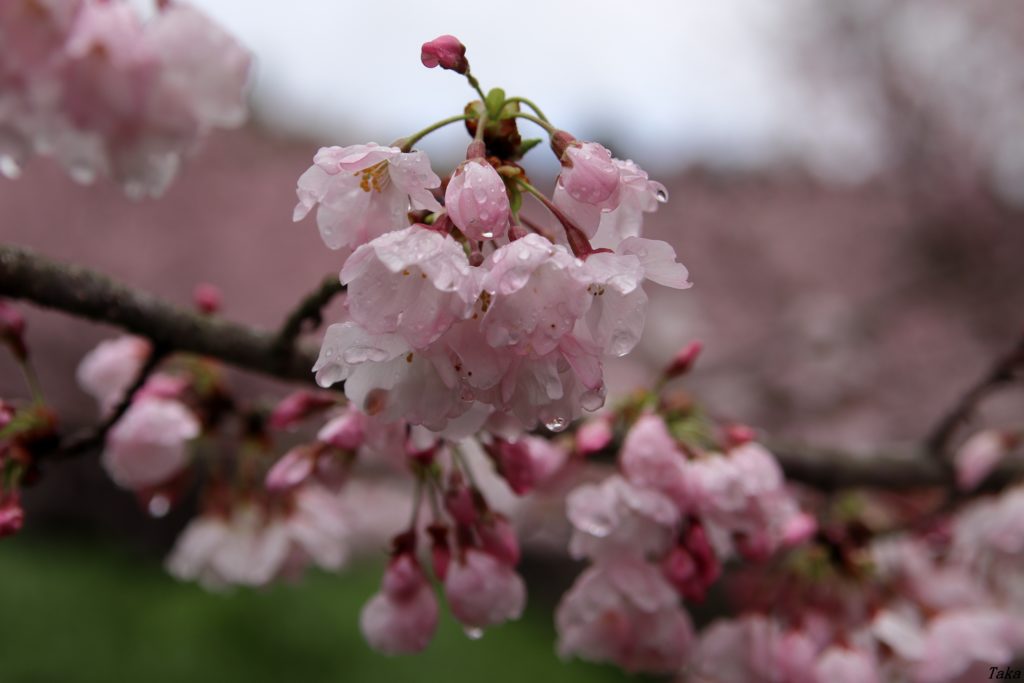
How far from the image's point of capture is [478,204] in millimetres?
458

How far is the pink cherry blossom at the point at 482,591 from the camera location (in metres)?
0.69

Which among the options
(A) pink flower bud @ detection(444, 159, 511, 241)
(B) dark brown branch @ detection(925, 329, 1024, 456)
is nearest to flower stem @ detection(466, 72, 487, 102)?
(A) pink flower bud @ detection(444, 159, 511, 241)

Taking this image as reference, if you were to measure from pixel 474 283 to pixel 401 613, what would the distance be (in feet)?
1.38

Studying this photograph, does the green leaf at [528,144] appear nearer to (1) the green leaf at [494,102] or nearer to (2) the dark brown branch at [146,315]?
(1) the green leaf at [494,102]

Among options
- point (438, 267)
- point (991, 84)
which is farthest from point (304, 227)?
point (438, 267)

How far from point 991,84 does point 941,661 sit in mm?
5758

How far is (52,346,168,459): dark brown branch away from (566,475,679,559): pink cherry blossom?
0.43m

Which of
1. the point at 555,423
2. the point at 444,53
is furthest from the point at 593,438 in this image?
the point at 444,53

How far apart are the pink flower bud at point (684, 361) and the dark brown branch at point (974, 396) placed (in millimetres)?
454

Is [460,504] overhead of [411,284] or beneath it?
beneath

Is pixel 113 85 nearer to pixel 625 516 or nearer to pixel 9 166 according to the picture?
pixel 9 166

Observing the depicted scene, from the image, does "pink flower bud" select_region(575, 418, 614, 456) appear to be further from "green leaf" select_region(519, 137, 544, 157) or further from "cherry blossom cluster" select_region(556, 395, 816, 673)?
"green leaf" select_region(519, 137, 544, 157)

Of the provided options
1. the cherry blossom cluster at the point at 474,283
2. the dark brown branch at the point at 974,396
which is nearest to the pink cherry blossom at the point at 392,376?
the cherry blossom cluster at the point at 474,283

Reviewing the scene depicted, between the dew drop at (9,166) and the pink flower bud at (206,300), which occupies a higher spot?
the dew drop at (9,166)
